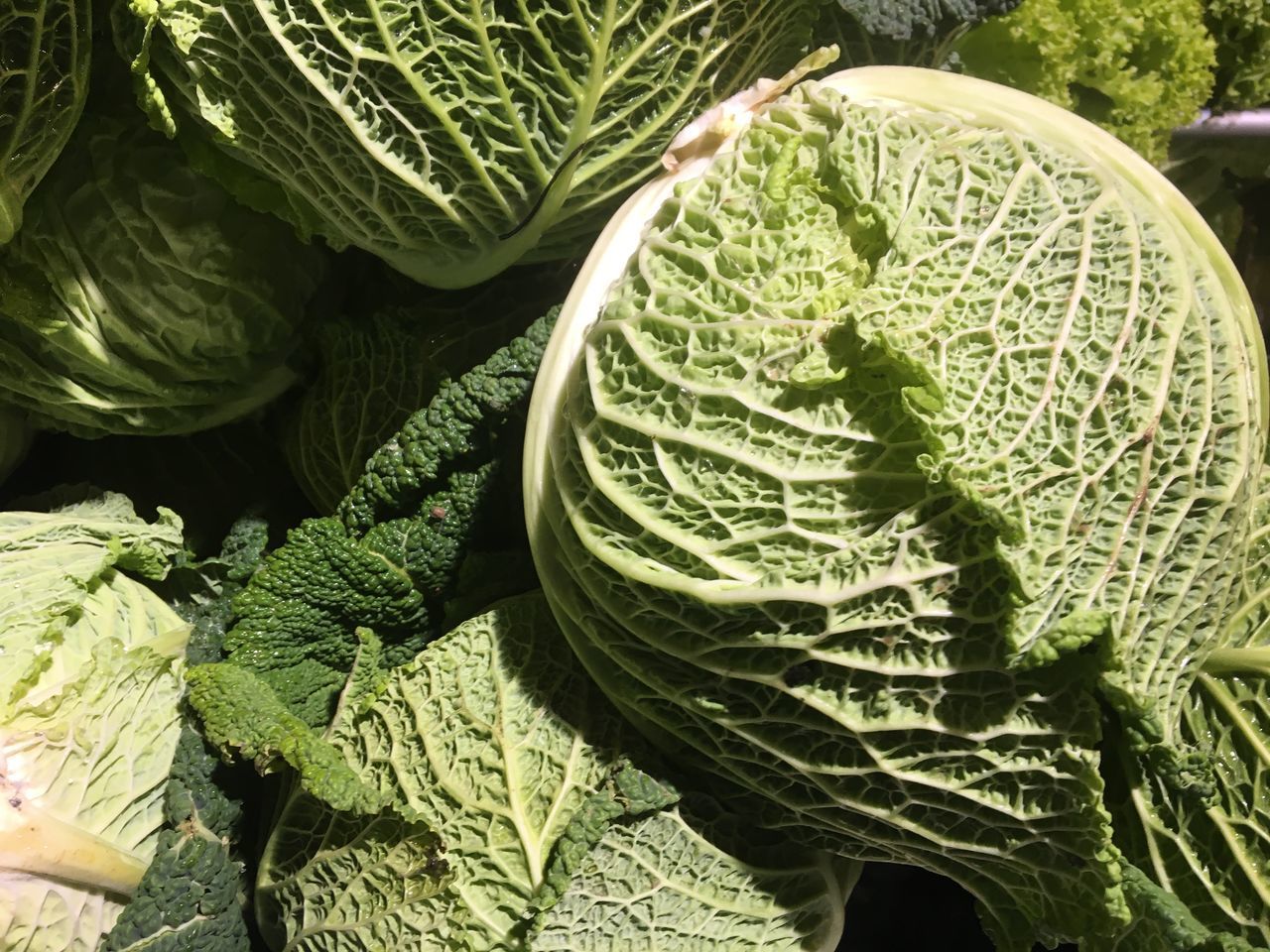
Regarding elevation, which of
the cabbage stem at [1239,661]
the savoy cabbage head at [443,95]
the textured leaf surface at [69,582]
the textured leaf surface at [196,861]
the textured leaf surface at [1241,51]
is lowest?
the textured leaf surface at [196,861]

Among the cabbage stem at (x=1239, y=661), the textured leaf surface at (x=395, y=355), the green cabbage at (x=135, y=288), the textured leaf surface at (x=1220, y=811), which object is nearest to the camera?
the textured leaf surface at (x=1220, y=811)

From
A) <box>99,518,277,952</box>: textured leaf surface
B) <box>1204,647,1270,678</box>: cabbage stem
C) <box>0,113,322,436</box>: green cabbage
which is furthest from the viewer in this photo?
<box>0,113,322,436</box>: green cabbage

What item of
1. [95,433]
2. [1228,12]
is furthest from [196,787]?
[1228,12]

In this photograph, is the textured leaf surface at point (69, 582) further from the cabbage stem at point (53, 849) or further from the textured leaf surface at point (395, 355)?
the textured leaf surface at point (395, 355)

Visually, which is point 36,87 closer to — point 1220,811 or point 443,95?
point 443,95

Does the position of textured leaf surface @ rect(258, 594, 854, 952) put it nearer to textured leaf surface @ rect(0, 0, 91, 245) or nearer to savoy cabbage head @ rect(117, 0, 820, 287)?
savoy cabbage head @ rect(117, 0, 820, 287)

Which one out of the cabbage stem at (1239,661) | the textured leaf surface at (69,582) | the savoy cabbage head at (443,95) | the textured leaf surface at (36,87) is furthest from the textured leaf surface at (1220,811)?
the textured leaf surface at (36,87)

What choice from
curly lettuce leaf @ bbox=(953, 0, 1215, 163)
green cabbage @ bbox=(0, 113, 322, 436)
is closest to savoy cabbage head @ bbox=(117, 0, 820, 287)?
green cabbage @ bbox=(0, 113, 322, 436)
